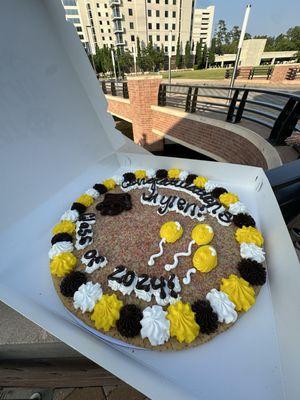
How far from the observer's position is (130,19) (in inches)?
1156

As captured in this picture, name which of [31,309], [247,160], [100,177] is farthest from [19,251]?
[247,160]

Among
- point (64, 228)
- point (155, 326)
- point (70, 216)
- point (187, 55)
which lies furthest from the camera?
point (187, 55)

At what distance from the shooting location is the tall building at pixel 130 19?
2834cm

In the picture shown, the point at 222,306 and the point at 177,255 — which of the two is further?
the point at 177,255

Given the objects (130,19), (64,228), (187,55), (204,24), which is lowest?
(187,55)

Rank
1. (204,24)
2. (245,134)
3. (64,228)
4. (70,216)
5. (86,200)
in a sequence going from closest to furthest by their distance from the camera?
1. (64,228)
2. (70,216)
3. (86,200)
4. (245,134)
5. (204,24)

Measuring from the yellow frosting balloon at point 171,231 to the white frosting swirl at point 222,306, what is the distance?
1.35ft

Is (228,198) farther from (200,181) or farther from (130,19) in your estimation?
(130,19)

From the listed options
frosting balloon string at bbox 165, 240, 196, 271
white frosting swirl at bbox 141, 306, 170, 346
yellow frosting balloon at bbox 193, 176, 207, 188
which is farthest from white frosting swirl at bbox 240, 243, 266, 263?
yellow frosting balloon at bbox 193, 176, 207, 188

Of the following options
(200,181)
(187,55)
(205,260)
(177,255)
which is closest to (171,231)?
(177,255)

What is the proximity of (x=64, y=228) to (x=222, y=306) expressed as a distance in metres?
1.16

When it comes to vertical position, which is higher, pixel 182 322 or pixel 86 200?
pixel 182 322

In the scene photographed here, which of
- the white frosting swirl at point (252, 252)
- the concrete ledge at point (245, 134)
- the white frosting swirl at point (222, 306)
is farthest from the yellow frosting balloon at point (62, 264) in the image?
the concrete ledge at point (245, 134)

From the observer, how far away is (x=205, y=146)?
16.0ft
